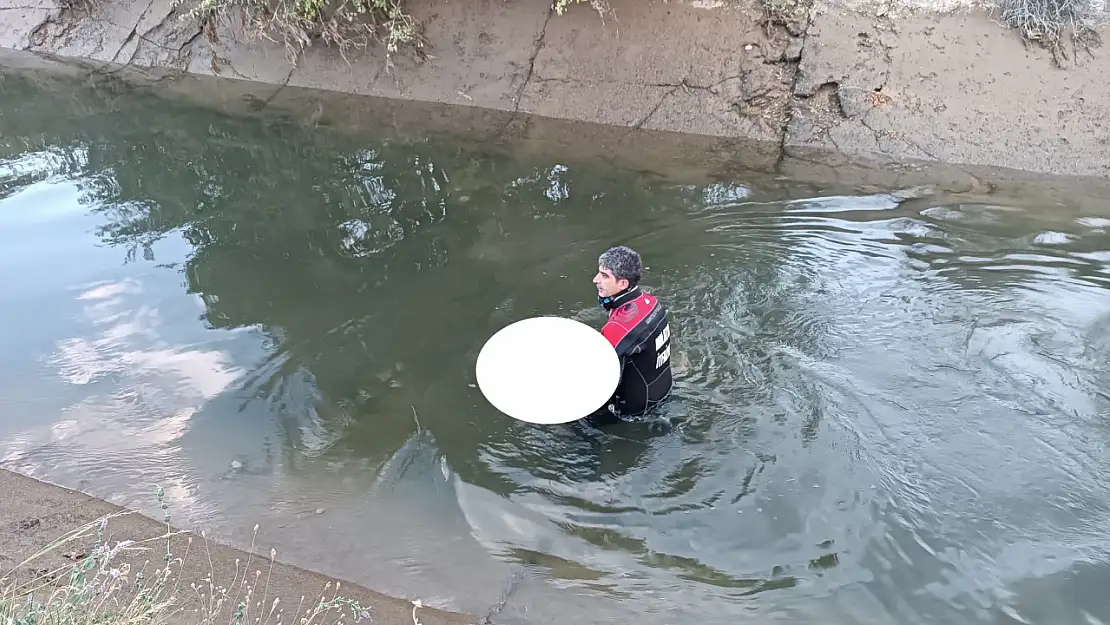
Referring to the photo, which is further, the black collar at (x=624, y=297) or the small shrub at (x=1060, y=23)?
the small shrub at (x=1060, y=23)

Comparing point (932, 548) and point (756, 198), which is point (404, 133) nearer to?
point (756, 198)

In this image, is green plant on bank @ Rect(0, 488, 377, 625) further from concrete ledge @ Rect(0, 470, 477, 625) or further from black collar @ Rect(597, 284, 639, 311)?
black collar @ Rect(597, 284, 639, 311)

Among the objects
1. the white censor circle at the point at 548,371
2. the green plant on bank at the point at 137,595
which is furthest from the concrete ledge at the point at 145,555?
the white censor circle at the point at 548,371

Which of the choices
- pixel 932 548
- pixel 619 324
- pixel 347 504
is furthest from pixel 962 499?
pixel 347 504

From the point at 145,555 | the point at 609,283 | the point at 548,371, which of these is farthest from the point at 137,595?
the point at 609,283

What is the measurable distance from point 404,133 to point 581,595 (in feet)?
23.9

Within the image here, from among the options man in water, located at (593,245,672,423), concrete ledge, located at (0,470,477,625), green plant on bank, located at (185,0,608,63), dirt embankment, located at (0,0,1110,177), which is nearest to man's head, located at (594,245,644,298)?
man in water, located at (593,245,672,423)

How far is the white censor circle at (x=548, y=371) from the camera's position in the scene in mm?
4480

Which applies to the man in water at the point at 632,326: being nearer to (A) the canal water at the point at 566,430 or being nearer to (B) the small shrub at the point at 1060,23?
(A) the canal water at the point at 566,430

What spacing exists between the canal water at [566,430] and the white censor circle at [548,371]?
0.63 m

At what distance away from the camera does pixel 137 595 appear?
9.91 feet

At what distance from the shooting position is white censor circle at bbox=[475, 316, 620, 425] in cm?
448

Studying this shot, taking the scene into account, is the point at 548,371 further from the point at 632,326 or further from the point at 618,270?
the point at 618,270

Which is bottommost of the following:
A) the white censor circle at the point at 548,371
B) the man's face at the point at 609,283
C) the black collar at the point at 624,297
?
the white censor circle at the point at 548,371
